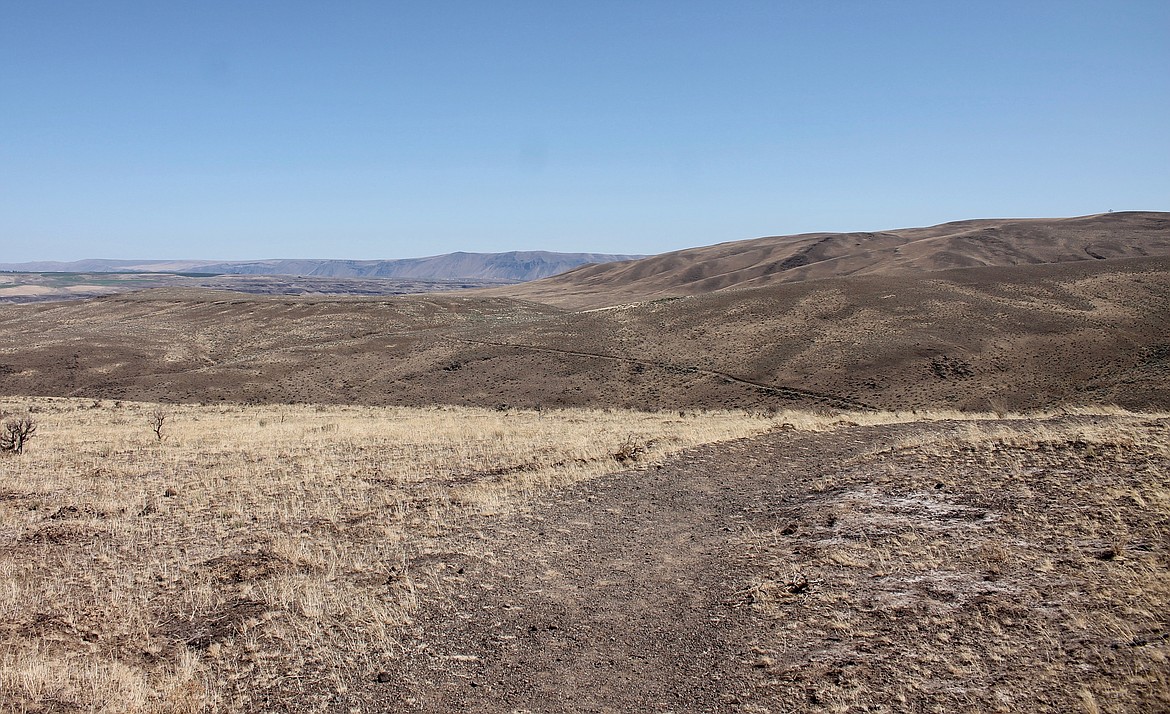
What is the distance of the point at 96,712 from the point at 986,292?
6037 centimetres

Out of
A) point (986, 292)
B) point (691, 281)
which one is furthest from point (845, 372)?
point (691, 281)

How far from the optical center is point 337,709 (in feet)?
22.6

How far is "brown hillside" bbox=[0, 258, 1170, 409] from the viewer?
38562mm

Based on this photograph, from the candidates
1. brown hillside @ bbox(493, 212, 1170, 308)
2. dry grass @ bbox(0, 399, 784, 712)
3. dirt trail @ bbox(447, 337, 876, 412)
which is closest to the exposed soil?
dry grass @ bbox(0, 399, 784, 712)

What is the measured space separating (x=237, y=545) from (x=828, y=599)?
29.9ft

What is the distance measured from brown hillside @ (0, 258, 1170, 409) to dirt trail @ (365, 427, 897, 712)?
26553mm

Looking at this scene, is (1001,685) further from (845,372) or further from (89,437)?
(845,372)

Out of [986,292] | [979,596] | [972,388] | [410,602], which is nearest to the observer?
[979,596]

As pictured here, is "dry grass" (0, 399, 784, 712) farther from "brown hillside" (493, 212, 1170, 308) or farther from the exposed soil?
"brown hillside" (493, 212, 1170, 308)

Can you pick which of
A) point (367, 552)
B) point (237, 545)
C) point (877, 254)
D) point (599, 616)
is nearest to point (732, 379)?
point (367, 552)

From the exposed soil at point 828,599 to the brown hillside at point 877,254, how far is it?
3077 inches


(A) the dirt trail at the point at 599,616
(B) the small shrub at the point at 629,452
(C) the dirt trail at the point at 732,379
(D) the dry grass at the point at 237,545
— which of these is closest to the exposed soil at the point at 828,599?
(A) the dirt trail at the point at 599,616

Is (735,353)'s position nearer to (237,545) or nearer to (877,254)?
(237,545)

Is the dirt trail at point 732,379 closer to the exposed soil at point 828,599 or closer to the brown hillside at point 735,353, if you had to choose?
the brown hillside at point 735,353
